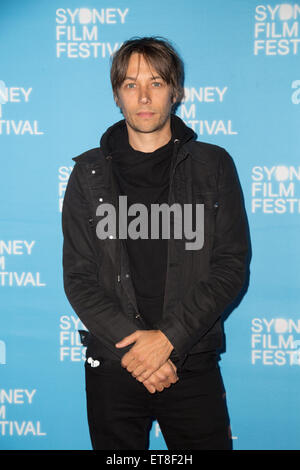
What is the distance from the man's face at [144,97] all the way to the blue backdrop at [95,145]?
1.83 feet

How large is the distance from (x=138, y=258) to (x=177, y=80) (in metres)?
0.84

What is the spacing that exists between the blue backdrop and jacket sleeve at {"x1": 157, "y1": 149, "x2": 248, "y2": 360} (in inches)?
25.2

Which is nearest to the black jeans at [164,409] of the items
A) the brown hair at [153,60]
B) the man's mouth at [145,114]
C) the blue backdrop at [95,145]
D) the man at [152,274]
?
the man at [152,274]

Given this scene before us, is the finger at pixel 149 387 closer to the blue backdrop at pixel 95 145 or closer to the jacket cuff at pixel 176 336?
the jacket cuff at pixel 176 336

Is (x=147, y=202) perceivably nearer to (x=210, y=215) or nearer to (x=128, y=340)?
(x=210, y=215)

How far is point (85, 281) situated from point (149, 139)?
701mm

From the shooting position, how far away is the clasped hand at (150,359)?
5.88ft

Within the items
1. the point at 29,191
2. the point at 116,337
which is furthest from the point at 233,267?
the point at 29,191

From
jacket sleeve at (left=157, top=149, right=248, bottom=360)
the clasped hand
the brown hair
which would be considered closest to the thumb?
the clasped hand

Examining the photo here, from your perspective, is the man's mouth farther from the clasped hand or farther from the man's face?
the clasped hand

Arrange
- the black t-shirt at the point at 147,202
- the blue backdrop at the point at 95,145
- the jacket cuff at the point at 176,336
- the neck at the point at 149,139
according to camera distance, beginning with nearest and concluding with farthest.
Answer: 1. the jacket cuff at the point at 176,336
2. the black t-shirt at the point at 147,202
3. the neck at the point at 149,139
4. the blue backdrop at the point at 95,145

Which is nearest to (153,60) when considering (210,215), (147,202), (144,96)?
(144,96)

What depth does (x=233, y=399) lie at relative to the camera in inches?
106
